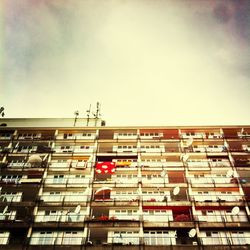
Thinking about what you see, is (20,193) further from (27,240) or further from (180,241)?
(180,241)

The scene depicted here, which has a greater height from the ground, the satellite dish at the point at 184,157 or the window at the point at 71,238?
the satellite dish at the point at 184,157

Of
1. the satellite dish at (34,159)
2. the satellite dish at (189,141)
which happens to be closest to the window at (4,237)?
the satellite dish at (34,159)

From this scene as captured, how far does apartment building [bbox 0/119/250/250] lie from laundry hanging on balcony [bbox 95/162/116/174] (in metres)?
0.11

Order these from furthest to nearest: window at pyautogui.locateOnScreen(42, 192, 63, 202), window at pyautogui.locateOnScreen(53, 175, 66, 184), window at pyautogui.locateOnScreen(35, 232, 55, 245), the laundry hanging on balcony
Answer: the laundry hanging on balcony, window at pyautogui.locateOnScreen(53, 175, 66, 184), window at pyautogui.locateOnScreen(42, 192, 63, 202), window at pyautogui.locateOnScreen(35, 232, 55, 245)

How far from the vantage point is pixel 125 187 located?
31.7 m

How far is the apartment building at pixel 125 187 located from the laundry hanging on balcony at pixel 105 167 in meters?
0.11

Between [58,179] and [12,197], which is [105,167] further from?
[12,197]

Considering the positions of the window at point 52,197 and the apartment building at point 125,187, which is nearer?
the apartment building at point 125,187

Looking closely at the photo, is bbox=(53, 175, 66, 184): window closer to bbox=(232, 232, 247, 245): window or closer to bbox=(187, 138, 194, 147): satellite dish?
bbox=(187, 138, 194, 147): satellite dish

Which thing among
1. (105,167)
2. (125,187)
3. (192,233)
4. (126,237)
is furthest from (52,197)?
(192,233)

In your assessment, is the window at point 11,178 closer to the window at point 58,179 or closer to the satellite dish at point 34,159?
the satellite dish at point 34,159

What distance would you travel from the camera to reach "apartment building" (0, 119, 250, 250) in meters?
27.8

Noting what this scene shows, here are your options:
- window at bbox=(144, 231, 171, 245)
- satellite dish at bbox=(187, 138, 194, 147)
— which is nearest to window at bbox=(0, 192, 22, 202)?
window at bbox=(144, 231, 171, 245)

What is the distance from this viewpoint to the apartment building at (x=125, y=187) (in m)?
27.8
